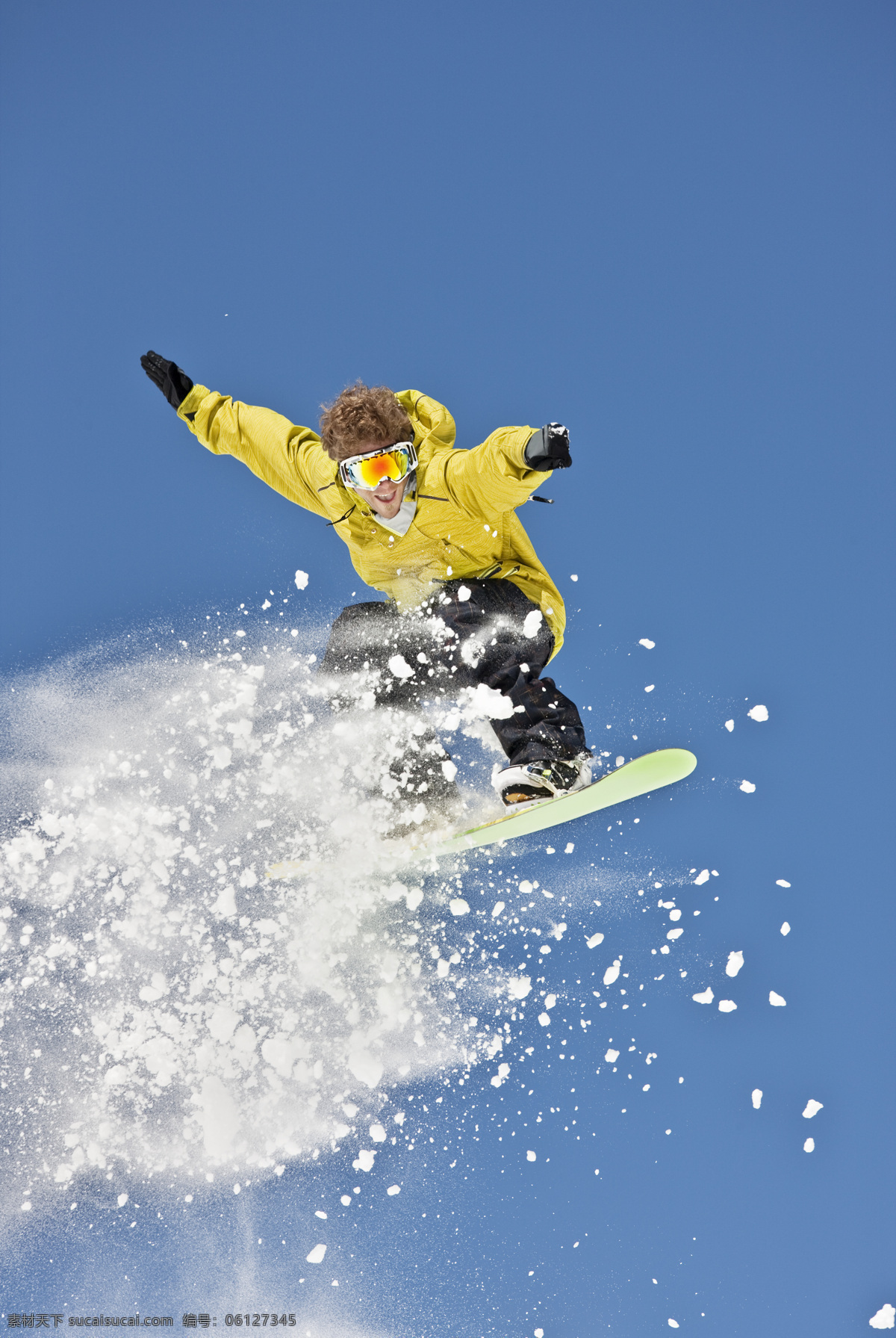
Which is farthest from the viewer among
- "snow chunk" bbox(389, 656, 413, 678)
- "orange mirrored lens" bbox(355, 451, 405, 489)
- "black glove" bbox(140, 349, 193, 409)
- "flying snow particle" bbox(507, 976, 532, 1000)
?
"flying snow particle" bbox(507, 976, 532, 1000)

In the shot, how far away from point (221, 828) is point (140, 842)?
1.00 feet

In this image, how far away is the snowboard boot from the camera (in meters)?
2.67

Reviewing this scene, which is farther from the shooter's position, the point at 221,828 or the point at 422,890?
the point at 221,828

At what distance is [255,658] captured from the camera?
3482mm

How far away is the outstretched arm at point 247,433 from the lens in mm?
2803

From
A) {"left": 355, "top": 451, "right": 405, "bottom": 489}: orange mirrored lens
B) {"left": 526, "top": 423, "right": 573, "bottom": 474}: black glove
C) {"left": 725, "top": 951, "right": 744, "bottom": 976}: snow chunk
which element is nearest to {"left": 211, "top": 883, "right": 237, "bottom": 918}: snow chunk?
{"left": 355, "top": 451, "right": 405, "bottom": 489}: orange mirrored lens

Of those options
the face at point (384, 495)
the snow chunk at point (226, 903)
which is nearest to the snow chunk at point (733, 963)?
the snow chunk at point (226, 903)

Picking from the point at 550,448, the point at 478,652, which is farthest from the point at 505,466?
the point at 478,652

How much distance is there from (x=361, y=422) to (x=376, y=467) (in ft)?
0.42

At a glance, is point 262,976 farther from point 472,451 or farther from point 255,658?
point 472,451

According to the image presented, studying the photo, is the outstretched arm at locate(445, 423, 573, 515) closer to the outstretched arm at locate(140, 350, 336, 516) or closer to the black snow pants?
the black snow pants

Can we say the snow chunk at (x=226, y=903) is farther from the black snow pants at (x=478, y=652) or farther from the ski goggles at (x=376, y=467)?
the ski goggles at (x=376, y=467)

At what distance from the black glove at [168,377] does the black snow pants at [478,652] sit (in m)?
0.84

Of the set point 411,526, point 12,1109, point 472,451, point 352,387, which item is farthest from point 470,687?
point 12,1109
